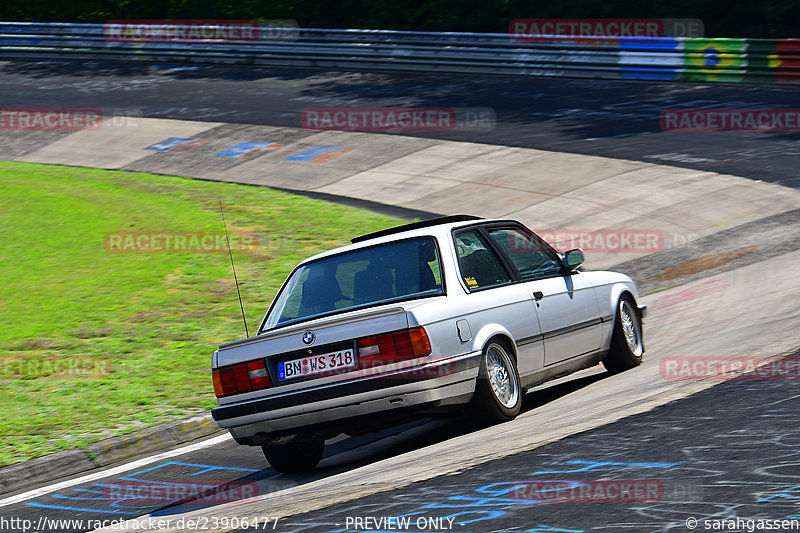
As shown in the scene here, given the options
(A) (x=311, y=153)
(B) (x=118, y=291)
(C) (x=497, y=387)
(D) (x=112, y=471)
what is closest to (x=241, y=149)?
(A) (x=311, y=153)

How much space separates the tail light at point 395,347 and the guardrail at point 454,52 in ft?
64.0

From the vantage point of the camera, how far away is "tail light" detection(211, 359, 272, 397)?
6543mm

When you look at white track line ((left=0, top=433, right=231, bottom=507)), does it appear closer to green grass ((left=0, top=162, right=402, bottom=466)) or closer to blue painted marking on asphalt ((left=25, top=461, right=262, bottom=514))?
blue painted marking on asphalt ((left=25, top=461, right=262, bottom=514))

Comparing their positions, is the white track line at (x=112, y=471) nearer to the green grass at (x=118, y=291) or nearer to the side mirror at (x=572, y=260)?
the green grass at (x=118, y=291)

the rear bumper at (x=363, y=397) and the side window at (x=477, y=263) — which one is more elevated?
the side window at (x=477, y=263)

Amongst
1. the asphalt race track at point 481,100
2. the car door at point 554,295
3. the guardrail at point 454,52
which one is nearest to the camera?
the car door at point 554,295

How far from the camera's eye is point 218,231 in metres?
15.5

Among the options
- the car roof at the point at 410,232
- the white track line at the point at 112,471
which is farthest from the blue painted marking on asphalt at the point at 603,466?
the white track line at the point at 112,471

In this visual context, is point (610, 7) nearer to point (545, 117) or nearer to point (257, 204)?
point (545, 117)

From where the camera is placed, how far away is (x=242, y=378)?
260 inches

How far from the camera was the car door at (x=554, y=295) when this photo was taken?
754 centimetres

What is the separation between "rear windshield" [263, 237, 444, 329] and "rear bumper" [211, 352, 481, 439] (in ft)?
2.14

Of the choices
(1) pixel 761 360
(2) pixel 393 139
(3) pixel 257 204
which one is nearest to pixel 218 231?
(3) pixel 257 204

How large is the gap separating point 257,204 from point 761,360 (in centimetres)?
1157
